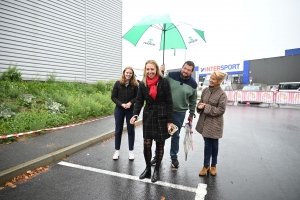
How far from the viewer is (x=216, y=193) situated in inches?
122

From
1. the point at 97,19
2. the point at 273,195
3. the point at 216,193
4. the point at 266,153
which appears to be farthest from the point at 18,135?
the point at 97,19

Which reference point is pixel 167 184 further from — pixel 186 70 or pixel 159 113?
pixel 186 70

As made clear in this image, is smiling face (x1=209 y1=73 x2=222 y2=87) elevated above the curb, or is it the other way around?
smiling face (x1=209 y1=73 x2=222 y2=87)

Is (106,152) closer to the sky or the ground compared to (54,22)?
closer to the ground

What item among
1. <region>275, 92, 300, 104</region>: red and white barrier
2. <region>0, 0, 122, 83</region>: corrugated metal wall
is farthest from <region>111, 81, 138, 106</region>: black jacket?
<region>275, 92, 300, 104</region>: red and white barrier

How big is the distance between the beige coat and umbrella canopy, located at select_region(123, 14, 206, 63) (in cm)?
154

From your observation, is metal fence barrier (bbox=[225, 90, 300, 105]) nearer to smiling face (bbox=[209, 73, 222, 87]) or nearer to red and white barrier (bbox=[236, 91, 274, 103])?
red and white barrier (bbox=[236, 91, 274, 103])

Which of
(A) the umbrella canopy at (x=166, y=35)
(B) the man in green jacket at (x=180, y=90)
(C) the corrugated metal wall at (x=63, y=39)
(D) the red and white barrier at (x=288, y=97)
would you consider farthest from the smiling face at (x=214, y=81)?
(D) the red and white barrier at (x=288, y=97)

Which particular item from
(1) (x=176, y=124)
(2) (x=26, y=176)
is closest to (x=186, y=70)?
(1) (x=176, y=124)

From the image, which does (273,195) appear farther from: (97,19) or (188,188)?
(97,19)

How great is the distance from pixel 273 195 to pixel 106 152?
140 inches

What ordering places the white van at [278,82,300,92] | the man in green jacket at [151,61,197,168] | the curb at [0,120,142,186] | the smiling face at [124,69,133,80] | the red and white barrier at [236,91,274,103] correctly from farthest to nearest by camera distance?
1. the white van at [278,82,300,92]
2. the red and white barrier at [236,91,274,103]
3. the smiling face at [124,69,133,80]
4. the man in green jacket at [151,61,197,168]
5. the curb at [0,120,142,186]

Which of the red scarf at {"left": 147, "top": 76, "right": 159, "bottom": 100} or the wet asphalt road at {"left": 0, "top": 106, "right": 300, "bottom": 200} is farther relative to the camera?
the red scarf at {"left": 147, "top": 76, "right": 159, "bottom": 100}

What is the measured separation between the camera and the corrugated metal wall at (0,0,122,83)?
30.7ft
